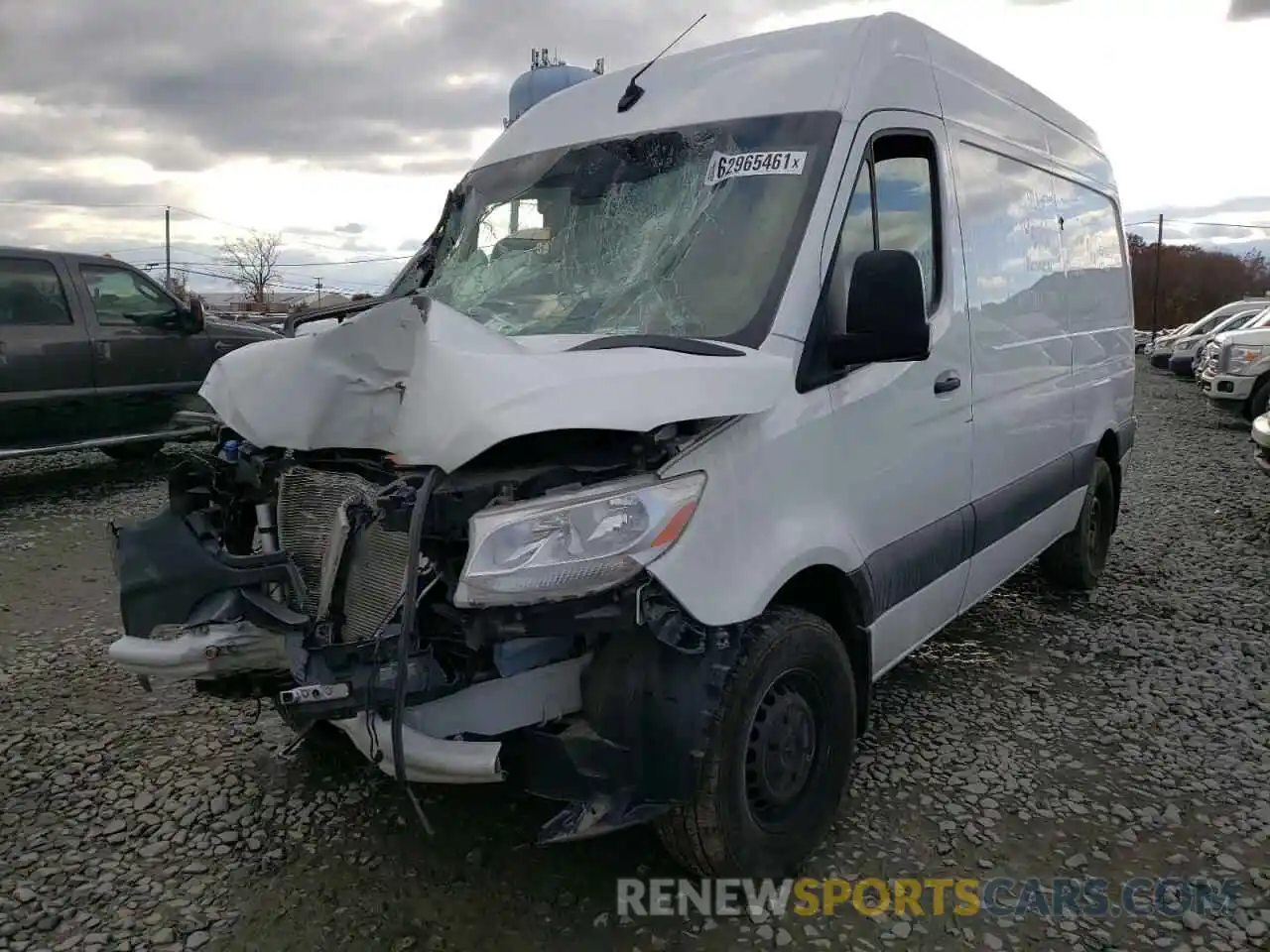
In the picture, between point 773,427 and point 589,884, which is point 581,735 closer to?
point 589,884

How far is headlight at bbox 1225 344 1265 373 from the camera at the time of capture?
1246 cm

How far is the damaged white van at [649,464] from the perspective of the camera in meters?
2.33

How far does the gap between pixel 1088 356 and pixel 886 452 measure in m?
2.71

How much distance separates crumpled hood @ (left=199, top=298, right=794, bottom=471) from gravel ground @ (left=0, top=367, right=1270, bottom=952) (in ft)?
4.33

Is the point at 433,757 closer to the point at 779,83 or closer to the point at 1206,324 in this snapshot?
the point at 779,83

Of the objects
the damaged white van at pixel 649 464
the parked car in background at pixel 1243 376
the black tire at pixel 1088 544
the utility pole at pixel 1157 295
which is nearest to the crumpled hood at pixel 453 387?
the damaged white van at pixel 649 464

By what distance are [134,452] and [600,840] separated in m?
8.55

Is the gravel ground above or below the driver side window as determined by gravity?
below

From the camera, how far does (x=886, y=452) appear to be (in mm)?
3211

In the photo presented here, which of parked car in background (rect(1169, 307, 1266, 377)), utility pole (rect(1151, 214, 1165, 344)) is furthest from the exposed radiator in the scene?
utility pole (rect(1151, 214, 1165, 344))

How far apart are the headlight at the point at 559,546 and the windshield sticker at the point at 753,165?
1287 millimetres

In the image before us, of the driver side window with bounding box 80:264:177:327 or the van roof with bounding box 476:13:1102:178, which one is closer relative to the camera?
the van roof with bounding box 476:13:1102:178

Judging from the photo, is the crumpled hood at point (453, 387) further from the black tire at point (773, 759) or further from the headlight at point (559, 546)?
the black tire at point (773, 759)

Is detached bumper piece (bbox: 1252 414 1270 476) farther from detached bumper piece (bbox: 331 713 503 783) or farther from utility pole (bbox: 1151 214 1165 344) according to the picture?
utility pole (bbox: 1151 214 1165 344)
